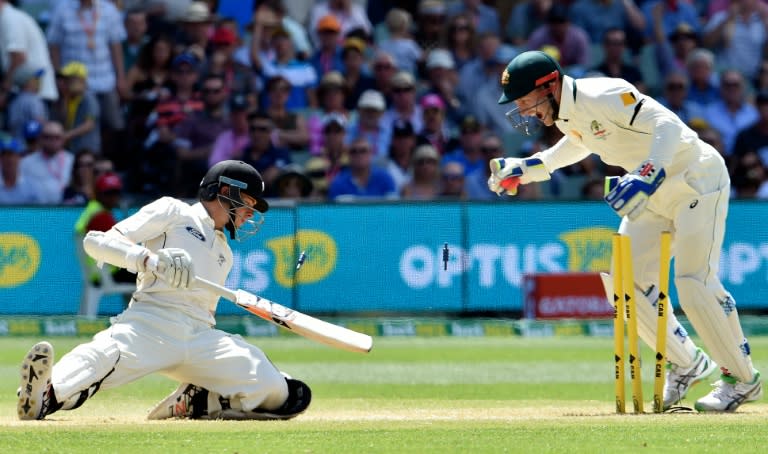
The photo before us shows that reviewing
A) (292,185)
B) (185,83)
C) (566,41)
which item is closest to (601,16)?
(566,41)

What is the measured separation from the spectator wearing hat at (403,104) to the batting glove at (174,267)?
29.6 ft

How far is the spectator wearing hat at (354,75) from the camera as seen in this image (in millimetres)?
15969

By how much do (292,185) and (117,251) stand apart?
7.46 m

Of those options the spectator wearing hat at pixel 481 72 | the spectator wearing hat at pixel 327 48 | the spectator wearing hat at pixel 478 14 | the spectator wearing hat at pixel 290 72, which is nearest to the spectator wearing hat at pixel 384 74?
the spectator wearing hat at pixel 327 48

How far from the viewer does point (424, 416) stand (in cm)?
741

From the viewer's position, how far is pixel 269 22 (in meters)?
16.0

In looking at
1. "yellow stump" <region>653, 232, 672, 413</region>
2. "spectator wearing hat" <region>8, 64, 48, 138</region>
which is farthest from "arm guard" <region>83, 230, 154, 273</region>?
"spectator wearing hat" <region>8, 64, 48, 138</region>

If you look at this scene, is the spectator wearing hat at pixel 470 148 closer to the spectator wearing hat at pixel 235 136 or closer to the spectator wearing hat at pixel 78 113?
the spectator wearing hat at pixel 235 136

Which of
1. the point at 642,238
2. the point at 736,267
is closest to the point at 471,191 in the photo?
the point at 736,267

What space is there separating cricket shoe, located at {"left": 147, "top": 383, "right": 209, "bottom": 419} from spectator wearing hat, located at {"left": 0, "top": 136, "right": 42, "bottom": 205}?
7.55 meters

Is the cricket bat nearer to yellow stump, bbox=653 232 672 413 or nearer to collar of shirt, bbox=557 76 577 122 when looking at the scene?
yellow stump, bbox=653 232 672 413

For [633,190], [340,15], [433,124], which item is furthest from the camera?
[340,15]

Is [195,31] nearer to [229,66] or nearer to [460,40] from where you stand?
[229,66]

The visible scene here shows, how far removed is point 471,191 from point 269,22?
301 centimetres
